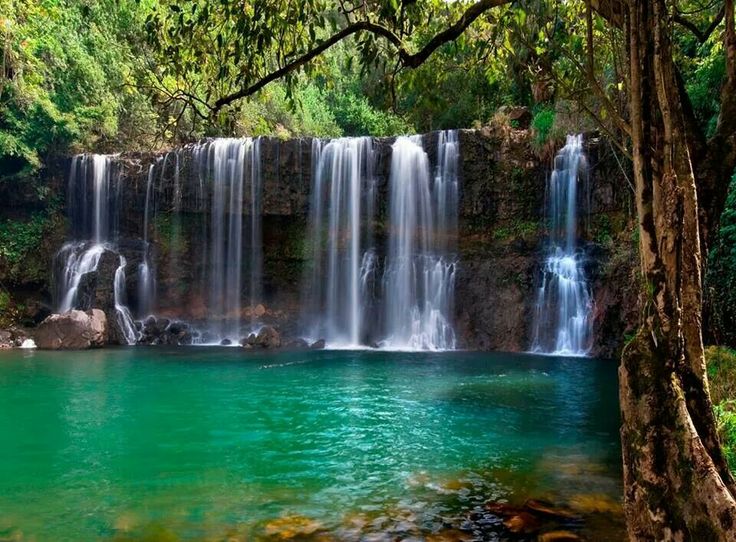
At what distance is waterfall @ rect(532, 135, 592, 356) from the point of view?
770 inches

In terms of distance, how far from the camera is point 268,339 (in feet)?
70.7

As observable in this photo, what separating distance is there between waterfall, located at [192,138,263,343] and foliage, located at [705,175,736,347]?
17366 millimetres

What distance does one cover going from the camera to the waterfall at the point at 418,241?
2278cm

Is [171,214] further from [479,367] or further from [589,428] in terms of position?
[589,428]

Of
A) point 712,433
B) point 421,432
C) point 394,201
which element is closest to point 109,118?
point 394,201

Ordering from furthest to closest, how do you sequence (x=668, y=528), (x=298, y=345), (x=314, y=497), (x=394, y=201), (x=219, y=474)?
(x=394, y=201) < (x=298, y=345) < (x=219, y=474) < (x=314, y=497) < (x=668, y=528)

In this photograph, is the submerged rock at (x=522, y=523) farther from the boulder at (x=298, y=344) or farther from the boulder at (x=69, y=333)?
the boulder at (x=69, y=333)

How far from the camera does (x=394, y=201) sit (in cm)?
2381

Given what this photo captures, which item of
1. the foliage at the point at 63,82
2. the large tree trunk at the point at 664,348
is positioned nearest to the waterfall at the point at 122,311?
the foliage at the point at 63,82

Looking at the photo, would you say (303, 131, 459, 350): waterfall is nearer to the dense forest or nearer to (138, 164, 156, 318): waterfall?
(138, 164, 156, 318): waterfall

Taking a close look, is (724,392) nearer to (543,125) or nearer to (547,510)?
(547,510)

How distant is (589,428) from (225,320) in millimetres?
17754

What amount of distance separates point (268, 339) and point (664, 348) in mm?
19011

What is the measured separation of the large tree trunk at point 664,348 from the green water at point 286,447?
106 inches
